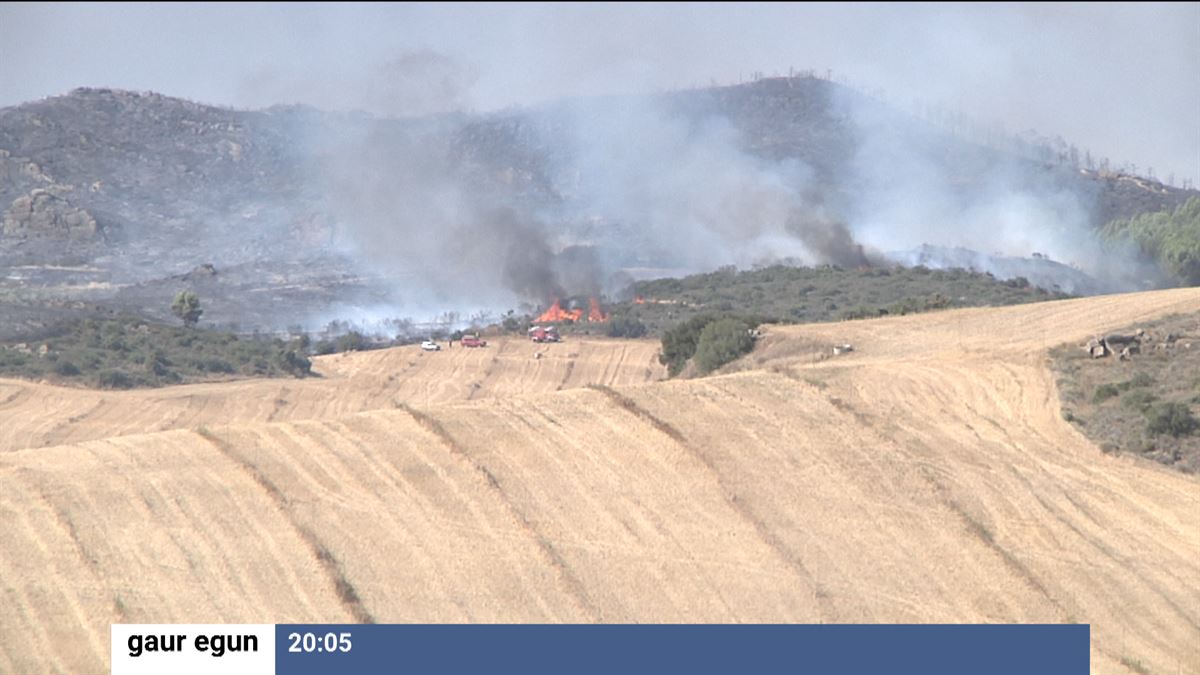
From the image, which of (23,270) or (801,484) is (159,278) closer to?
(23,270)

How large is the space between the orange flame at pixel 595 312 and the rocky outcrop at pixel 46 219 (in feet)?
216

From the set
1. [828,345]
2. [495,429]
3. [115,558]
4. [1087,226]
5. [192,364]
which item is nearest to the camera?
[115,558]

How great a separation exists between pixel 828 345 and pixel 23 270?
4260 inches

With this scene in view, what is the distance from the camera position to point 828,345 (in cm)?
5547

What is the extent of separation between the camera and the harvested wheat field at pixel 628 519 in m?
29.9

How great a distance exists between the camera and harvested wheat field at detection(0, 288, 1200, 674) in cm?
2988

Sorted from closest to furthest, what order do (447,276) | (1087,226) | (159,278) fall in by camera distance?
(447,276), (159,278), (1087,226)

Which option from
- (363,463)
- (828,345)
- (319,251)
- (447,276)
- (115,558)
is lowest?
(115,558)

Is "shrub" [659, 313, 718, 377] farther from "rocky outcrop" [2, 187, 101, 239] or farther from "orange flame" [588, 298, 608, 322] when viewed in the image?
"rocky outcrop" [2, 187, 101, 239]

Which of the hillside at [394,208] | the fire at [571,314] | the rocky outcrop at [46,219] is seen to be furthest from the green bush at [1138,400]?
the rocky outcrop at [46,219]

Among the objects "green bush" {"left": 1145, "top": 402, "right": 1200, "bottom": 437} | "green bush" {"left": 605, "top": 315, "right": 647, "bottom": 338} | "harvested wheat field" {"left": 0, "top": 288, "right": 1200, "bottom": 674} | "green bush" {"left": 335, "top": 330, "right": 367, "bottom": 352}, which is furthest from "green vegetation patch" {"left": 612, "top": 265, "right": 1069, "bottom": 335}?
"harvested wheat field" {"left": 0, "top": 288, "right": 1200, "bottom": 674}

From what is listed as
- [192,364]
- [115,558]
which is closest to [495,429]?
[115,558]

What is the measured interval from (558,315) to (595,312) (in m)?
2.32

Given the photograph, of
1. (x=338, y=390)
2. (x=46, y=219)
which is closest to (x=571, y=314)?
(x=338, y=390)
